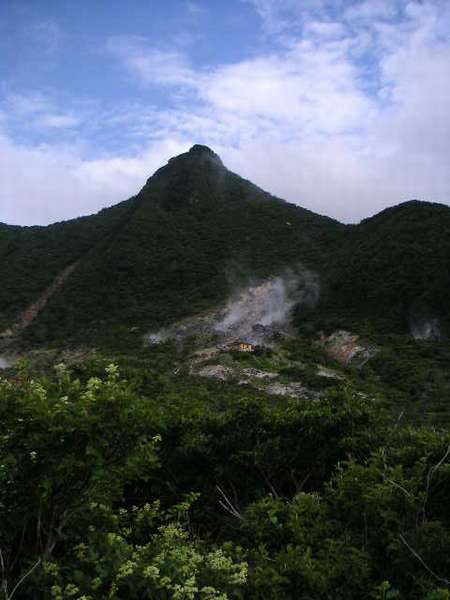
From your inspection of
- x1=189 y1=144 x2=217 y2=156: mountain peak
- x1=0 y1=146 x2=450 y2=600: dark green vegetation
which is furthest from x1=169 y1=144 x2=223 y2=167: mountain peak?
x1=0 y1=146 x2=450 y2=600: dark green vegetation

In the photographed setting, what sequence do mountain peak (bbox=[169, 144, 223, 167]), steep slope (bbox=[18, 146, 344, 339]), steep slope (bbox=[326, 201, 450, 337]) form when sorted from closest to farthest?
steep slope (bbox=[326, 201, 450, 337])
steep slope (bbox=[18, 146, 344, 339])
mountain peak (bbox=[169, 144, 223, 167])

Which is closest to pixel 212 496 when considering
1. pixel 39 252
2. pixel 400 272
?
pixel 400 272

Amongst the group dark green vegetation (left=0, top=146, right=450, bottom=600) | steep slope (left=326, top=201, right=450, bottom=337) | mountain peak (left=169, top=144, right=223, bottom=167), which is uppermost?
mountain peak (left=169, top=144, right=223, bottom=167)

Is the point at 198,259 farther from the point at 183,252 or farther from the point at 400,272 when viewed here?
the point at 400,272

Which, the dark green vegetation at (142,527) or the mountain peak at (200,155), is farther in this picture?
the mountain peak at (200,155)

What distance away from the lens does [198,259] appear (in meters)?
64.4

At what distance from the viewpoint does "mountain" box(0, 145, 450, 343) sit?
160 feet

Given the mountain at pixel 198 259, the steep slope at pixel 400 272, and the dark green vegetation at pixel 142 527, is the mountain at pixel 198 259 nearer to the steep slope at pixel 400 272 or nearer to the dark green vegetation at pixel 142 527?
the steep slope at pixel 400 272

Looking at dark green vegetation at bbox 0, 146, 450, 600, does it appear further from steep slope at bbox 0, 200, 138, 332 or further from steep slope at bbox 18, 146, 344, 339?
steep slope at bbox 0, 200, 138, 332

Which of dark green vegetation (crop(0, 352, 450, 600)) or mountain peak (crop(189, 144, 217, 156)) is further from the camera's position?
mountain peak (crop(189, 144, 217, 156))

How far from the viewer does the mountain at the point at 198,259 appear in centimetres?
4881

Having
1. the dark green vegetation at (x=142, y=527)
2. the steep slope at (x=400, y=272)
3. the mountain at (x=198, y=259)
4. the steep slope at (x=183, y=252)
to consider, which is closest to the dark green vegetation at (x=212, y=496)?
the dark green vegetation at (x=142, y=527)

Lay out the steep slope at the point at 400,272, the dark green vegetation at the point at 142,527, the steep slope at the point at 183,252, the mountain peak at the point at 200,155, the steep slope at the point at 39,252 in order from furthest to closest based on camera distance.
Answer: the mountain peak at the point at 200,155 < the steep slope at the point at 39,252 < the steep slope at the point at 183,252 < the steep slope at the point at 400,272 < the dark green vegetation at the point at 142,527

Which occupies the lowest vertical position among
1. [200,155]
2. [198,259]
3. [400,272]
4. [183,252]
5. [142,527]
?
[142,527]
